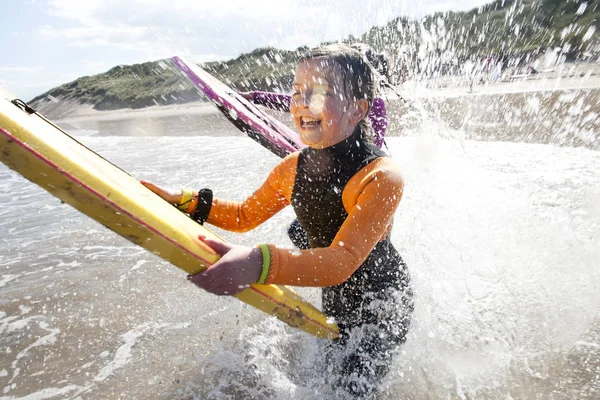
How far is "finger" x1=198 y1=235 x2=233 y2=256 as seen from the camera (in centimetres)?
154

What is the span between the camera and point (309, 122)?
5.99 feet

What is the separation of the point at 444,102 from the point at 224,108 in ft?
43.7

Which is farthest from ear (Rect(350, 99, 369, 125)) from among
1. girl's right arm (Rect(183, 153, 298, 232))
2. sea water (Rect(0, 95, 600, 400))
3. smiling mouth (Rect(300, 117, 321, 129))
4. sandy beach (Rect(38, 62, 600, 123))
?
sandy beach (Rect(38, 62, 600, 123))

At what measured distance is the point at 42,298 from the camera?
3.19 metres

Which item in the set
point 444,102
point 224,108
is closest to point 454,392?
point 224,108

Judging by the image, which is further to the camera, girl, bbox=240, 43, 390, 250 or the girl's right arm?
girl, bbox=240, 43, 390, 250

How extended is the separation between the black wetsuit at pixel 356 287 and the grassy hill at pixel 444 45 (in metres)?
28.5

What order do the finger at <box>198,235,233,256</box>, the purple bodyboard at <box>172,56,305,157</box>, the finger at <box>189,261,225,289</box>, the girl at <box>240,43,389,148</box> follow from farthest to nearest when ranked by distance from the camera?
1. the purple bodyboard at <box>172,56,305,157</box>
2. the girl at <box>240,43,389,148</box>
3. the finger at <box>198,235,233,256</box>
4. the finger at <box>189,261,225,289</box>

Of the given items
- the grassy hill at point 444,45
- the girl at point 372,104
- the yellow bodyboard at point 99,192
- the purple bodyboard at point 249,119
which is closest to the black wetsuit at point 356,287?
the girl at point 372,104

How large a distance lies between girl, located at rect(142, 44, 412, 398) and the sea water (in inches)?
8.9

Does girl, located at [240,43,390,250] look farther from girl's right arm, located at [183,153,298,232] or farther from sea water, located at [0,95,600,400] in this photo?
sea water, located at [0,95,600,400]

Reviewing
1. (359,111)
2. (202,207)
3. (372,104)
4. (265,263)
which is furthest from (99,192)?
(372,104)

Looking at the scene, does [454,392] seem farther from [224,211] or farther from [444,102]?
[444,102]

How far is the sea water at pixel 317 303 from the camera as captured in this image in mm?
2150
